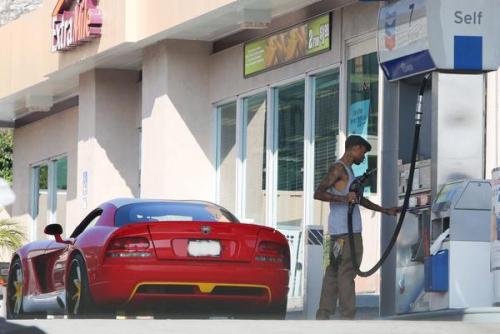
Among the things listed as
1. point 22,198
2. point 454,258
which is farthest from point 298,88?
point 22,198

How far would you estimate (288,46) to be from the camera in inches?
816

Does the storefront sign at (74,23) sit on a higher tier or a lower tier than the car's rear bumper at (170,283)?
higher

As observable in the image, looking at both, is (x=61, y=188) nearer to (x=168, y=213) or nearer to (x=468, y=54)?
(x=168, y=213)

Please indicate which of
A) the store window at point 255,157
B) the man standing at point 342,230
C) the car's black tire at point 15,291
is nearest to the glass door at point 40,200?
the store window at point 255,157

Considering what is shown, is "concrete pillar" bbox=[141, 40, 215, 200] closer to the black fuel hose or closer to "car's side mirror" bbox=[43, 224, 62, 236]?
"car's side mirror" bbox=[43, 224, 62, 236]

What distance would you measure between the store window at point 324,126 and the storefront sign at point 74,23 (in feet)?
17.9

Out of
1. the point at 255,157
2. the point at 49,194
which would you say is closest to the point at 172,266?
the point at 255,157

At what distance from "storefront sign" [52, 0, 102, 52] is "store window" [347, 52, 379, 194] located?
21.6ft

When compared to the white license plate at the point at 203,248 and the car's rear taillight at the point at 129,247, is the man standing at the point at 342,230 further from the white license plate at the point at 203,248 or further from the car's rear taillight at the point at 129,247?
the car's rear taillight at the point at 129,247

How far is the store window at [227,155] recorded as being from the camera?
22.9 m

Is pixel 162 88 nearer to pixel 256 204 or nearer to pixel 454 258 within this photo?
pixel 256 204

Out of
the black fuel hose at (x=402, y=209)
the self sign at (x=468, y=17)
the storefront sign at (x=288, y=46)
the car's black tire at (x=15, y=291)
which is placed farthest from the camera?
the storefront sign at (x=288, y=46)

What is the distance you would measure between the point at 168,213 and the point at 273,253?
1.11m

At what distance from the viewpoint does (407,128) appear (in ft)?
46.0
